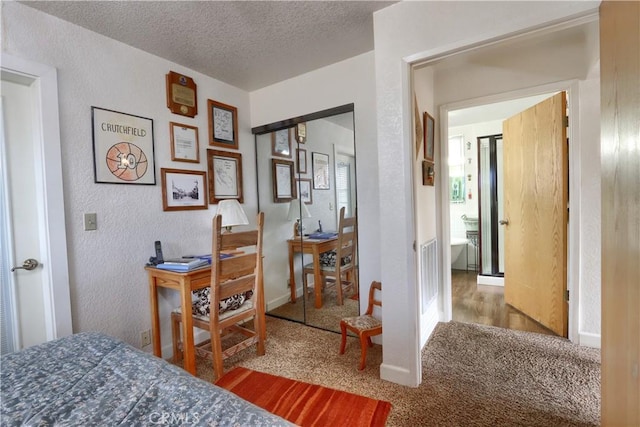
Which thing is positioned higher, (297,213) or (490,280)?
(297,213)

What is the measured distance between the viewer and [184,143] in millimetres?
2445

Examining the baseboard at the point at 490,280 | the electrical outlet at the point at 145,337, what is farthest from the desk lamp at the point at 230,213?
the baseboard at the point at 490,280

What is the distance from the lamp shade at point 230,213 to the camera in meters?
2.50

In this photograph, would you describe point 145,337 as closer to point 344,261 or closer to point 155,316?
point 155,316

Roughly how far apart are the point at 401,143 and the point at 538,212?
183 cm

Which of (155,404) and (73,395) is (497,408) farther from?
(73,395)

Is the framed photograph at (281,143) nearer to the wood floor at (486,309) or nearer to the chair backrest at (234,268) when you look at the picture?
the chair backrest at (234,268)

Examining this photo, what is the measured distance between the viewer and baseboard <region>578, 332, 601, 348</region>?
2.21 meters

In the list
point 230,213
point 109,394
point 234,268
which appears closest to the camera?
point 109,394

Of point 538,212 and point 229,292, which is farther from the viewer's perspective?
point 538,212

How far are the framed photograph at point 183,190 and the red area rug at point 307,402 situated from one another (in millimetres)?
Answer: 1370

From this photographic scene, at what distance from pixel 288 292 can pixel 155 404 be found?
2458 millimetres

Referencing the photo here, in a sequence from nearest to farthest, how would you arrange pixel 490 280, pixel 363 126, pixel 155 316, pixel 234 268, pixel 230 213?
pixel 234 268, pixel 155 316, pixel 363 126, pixel 230 213, pixel 490 280

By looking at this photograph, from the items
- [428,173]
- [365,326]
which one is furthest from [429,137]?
[365,326]
